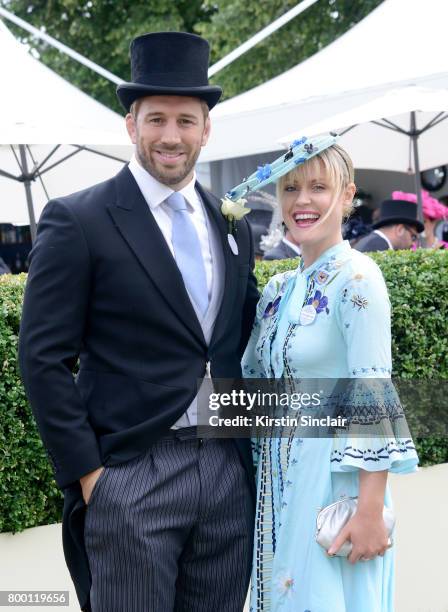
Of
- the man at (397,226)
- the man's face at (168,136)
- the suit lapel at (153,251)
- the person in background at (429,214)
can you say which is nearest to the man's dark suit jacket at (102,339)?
the suit lapel at (153,251)

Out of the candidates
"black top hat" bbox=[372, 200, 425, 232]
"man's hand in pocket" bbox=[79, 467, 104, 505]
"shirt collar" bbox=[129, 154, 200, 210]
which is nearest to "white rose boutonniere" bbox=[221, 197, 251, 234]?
"shirt collar" bbox=[129, 154, 200, 210]

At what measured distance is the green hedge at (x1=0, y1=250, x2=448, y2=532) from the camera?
3.90 metres

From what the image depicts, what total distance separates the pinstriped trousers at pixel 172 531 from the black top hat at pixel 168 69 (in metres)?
1.03

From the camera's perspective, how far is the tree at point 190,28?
15.3m

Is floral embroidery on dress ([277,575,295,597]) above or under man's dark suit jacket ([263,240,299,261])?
under

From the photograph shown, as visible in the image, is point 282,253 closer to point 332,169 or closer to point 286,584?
point 332,169

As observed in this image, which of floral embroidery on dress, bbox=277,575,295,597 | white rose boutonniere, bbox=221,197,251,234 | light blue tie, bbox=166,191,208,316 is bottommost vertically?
floral embroidery on dress, bbox=277,575,295,597

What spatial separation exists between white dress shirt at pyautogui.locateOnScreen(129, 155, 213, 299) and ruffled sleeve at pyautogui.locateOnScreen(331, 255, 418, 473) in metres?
0.47

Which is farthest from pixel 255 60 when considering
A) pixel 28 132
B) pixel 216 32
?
pixel 28 132

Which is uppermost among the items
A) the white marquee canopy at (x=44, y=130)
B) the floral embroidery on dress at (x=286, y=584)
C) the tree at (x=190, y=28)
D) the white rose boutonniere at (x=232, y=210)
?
the tree at (x=190, y=28)

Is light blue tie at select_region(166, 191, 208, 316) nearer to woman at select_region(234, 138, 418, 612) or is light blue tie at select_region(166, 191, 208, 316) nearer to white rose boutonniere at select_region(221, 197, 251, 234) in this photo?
white rose boutonniere at select_region(221, 197, 251, 234)

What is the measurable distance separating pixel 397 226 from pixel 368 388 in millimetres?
5610

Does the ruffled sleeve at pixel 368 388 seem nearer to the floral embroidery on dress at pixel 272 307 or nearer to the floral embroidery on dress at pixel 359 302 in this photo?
the floral embroidery on dress at pixel 359 302

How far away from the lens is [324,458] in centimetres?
288
